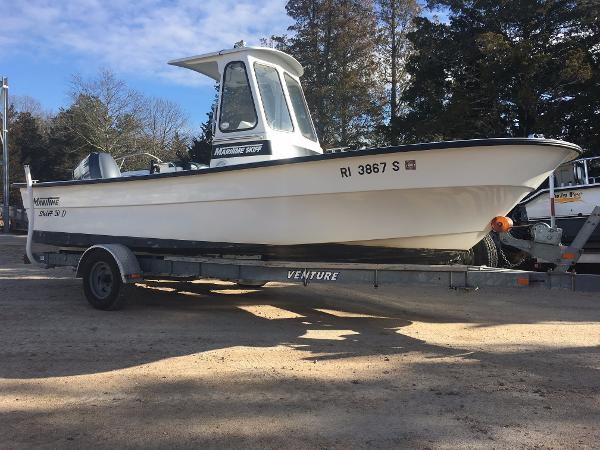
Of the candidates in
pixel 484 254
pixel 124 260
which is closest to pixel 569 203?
pixel 484 254

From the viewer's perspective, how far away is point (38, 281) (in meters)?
9.30

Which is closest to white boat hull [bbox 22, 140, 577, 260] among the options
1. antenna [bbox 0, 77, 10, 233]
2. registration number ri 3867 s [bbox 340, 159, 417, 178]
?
registration number ri 3867 s [bbox 340, 159, 417, 178]

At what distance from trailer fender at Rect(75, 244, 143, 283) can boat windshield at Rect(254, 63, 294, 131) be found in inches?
94.4

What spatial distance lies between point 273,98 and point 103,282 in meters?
3.26

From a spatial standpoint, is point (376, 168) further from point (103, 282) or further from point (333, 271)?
point (103, 282)

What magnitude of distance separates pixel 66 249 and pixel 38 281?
→ 2.06 m

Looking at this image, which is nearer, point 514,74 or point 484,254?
point 484,254

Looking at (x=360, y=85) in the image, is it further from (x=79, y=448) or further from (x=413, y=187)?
(x=79, y=448)

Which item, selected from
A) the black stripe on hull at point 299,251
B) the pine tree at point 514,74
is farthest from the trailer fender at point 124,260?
the pine tree at point 514,74

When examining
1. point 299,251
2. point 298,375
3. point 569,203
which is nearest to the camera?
point 298,375

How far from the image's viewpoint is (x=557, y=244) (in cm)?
506

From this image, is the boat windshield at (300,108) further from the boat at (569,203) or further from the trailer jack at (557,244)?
the boat at (569,203)

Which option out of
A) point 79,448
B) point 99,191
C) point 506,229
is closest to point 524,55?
point 506,229

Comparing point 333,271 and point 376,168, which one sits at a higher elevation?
point 376,168
